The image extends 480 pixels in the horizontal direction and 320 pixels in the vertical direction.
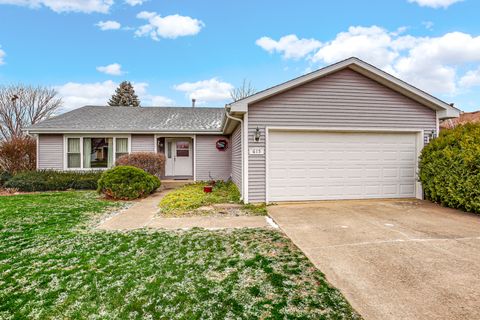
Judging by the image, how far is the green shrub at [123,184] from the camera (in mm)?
8500

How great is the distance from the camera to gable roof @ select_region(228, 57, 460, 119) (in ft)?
23.3

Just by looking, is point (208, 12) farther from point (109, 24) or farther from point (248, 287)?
point (248, 287)

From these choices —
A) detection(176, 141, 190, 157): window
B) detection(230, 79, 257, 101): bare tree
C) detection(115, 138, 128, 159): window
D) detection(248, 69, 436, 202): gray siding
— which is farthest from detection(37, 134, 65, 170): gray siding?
detection(230, 79, 257, 101): bare tree

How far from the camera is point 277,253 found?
3.82 metres

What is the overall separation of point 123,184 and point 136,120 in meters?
5.97

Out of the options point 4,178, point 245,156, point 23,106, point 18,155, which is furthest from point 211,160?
point 23,106

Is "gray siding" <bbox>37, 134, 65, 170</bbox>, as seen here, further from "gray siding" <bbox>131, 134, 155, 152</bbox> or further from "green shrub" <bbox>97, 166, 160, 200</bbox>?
"green shrub" <bbox>97, 166, 160, 200</bbox>

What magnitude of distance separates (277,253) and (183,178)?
411 inches

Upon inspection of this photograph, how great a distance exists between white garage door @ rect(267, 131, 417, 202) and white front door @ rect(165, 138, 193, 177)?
7.53m

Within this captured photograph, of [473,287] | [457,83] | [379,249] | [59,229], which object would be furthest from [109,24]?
[457,83]

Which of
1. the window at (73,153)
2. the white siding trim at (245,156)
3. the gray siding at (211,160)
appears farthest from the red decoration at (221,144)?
the window at (73,153)

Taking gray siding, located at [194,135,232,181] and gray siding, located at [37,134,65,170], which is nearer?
gray siding, located at [37,134,65,170]

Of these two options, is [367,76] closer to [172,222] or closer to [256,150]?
[256,150]

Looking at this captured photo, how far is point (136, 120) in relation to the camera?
13578mm
